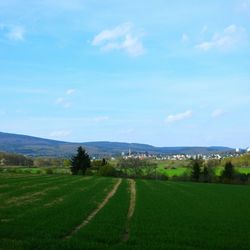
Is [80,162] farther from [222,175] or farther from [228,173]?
[228,173]

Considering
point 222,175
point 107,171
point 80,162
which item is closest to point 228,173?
point 222,175

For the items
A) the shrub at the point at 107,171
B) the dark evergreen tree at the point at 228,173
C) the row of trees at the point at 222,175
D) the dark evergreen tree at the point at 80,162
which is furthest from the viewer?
the dark evergreen tree at the point at 80,162

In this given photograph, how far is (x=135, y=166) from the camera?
171 meters

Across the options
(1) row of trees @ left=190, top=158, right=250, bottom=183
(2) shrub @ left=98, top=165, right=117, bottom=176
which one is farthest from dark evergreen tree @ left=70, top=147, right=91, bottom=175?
(1) row of trees @ left=190, top=158, right=250, bottom=183

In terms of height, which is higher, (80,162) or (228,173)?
(80,162)

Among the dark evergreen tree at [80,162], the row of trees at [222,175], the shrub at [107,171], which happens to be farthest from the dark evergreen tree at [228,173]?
the dark evergreen tree at [80,162]

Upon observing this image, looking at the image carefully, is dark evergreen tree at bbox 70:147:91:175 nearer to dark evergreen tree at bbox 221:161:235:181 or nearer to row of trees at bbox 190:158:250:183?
row of trees at bbox 190:158:250:183

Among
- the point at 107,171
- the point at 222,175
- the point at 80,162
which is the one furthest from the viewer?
the point at 80,162

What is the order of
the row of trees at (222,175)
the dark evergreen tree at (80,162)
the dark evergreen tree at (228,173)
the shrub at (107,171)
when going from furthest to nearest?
the dark evergreen tree at (80,162)
the shrub at (107,171)
the row of trees at (222,175)
the dark evergreen tree at (228,173)

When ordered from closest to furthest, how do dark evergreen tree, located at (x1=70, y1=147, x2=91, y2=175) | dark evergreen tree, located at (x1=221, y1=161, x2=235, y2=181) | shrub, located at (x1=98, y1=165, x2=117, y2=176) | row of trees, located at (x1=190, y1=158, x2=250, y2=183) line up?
dark evergreen tree, located at (x1=221, y1=161, x2=235, y2=181), row of trees, located at (x1=190, y1=158, x2=250, y2=183), shrub, located at (x1=98, y1=165, x2=117, y2=176), dark evergreen tree, located at (x1=70, y1=147, x2=91, y2=175)

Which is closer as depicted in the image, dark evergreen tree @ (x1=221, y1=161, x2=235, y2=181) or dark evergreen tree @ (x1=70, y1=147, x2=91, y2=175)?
dark evergreen tree @ (x1=221, y1=161, x2=235, y2=181)

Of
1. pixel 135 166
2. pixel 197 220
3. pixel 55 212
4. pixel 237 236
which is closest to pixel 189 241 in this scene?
pixel 237 236

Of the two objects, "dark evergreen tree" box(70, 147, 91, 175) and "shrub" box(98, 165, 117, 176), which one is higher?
"dark evergreen tree" box(70, 147, 91, 175)

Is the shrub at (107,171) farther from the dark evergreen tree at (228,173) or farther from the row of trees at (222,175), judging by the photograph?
the dark evergreen tree at (228,173)
